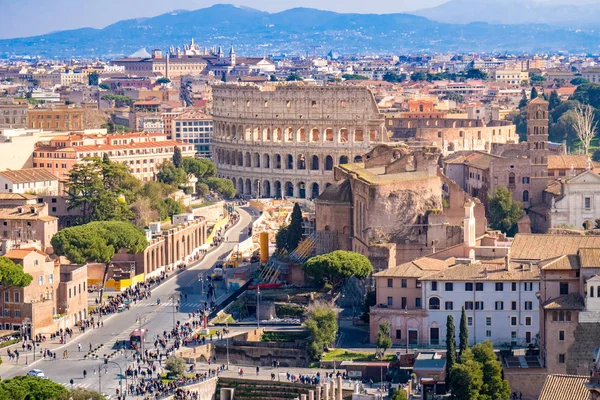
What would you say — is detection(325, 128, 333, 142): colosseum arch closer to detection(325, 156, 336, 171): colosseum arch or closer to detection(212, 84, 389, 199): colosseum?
detection(212, 84, 389, 199): colosseum

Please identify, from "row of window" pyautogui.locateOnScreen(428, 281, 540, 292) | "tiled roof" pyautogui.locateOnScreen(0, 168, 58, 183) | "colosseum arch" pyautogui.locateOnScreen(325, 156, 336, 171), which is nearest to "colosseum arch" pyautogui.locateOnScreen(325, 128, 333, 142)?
"colosseum arch" pyautogui.locateOnScreen(325, 156, 336, 171)

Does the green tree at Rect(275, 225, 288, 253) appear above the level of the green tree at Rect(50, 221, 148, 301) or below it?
below

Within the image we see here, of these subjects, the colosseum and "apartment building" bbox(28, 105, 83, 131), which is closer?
the colosseum

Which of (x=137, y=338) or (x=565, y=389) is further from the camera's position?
(x=137, y=338)

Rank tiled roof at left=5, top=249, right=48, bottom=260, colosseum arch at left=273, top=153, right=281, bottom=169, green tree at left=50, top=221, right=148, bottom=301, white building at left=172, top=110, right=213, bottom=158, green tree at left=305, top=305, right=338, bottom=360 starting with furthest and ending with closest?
white building at left=172, top=110, right=213, bottom=158 → colosseum arch at left=273, top=153, right=281, bottom=169 → green tree at left=50, top=221, right=148, bottom=301 → tiled roof at left=5, top=249, right=48, bottom=260 → green tree at left=305, top=305, right=338, bottom=360

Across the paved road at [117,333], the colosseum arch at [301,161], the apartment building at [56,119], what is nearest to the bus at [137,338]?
the paved road at [117,333]

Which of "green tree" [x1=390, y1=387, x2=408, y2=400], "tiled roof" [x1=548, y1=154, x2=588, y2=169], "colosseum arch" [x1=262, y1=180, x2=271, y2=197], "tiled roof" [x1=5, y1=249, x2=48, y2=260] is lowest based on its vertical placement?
"colosseum arch" [x1=262, y1=180, x2=271, y2=197]

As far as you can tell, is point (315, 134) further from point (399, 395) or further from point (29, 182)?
point (399, 395)

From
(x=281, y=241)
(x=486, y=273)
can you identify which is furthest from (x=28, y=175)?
(x=486, y=273)
